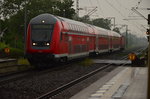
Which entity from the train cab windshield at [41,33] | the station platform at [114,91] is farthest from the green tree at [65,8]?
the station platform at [114,91]

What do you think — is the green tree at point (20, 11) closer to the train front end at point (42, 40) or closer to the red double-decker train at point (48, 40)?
the red double-decker train at point (48, 40)

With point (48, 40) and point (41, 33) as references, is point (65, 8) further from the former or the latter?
point (48, 40)

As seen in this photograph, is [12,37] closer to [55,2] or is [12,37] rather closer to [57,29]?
[55,2]

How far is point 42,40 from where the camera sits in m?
21.8

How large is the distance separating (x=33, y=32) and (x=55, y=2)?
24.5m

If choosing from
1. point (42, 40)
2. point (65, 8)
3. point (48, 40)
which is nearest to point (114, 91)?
point (48, 40)

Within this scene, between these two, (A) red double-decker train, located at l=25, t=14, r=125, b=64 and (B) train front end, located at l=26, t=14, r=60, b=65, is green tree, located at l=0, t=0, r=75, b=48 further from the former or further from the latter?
(B) train front end, located at l=26, t=14, r=60, b=65

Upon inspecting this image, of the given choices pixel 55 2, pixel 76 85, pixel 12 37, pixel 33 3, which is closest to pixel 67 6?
pixel 55 2

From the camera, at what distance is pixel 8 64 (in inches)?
885

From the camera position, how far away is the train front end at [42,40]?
71.2ft

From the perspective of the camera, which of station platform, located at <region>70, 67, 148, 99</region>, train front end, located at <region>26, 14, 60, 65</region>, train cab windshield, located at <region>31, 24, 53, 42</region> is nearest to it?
station platform, located at <region>70, 67, 148, 99</region>

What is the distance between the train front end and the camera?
71.2 ft

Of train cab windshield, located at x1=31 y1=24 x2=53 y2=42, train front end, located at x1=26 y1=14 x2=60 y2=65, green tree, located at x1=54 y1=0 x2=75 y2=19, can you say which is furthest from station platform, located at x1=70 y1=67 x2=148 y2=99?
green tree, located at x1=54 y1=0 x2=75 y2=19

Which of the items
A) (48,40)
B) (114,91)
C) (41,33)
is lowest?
(114,91)
